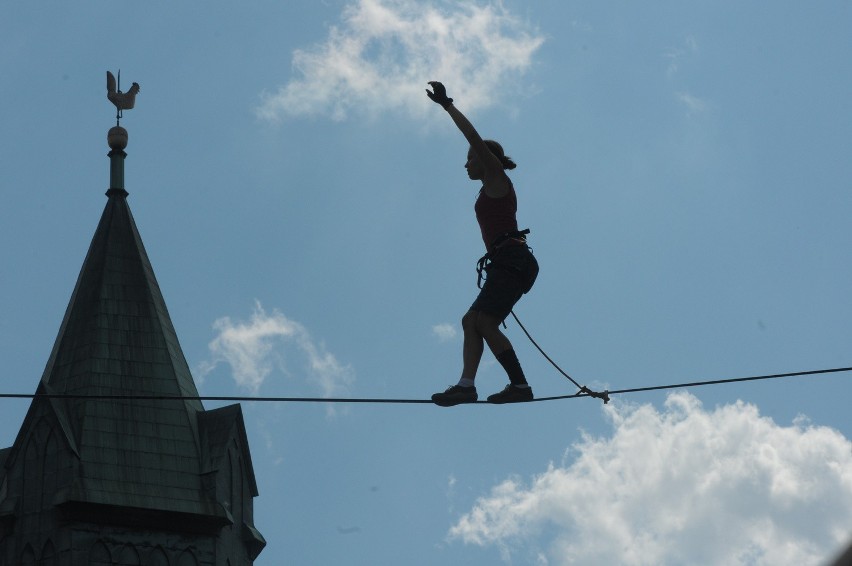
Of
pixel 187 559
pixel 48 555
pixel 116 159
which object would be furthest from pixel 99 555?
pixel 116 159

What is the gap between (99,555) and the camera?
38.2m

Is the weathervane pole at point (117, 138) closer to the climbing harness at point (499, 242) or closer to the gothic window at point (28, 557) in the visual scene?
the gothic window at point (28, 557)

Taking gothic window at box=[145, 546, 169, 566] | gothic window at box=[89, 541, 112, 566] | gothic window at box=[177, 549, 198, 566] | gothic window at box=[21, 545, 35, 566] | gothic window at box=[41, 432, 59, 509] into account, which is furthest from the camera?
gothic window at box=[41, 432, 59, 509]

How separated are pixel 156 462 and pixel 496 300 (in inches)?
899

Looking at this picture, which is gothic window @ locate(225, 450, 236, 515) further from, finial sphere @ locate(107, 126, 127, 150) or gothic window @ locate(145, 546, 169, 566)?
finial sphere @ locate(107, 126, 127, 150)

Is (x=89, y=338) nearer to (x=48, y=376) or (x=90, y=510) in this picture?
(x=48, y=376)

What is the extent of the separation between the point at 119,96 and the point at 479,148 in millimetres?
33156

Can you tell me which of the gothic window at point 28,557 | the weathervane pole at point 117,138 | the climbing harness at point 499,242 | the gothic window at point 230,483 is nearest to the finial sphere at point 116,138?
the weathervane pole at point 117,138

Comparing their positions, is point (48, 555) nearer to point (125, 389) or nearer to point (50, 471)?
point (50, 471)

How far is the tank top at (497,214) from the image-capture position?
1795 centimetres

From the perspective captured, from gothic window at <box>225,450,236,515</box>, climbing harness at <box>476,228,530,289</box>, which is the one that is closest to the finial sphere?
gothic window at <box>225,450,236,515</box>

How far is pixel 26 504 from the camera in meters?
39.1

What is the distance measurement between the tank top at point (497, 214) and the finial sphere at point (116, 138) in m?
31.1

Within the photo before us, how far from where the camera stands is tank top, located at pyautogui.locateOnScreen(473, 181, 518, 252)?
58.9 feet
